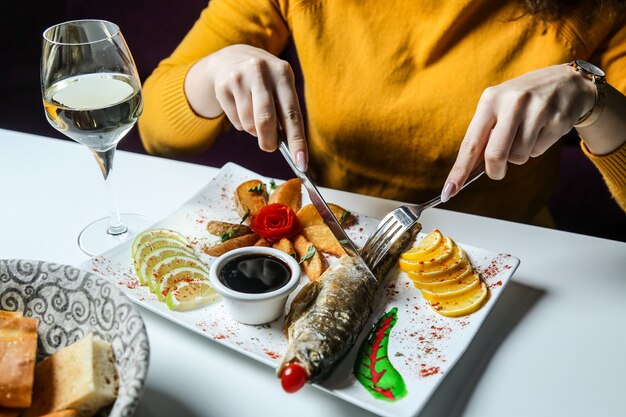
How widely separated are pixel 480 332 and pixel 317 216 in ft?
1.29

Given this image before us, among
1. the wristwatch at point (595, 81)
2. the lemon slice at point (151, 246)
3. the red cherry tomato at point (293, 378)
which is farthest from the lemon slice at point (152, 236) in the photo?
the wristwatch at point (595, 81)

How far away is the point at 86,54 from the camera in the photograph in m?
0.95

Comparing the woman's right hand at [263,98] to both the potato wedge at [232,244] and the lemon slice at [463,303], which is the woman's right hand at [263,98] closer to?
the potato wedge at [232,244]

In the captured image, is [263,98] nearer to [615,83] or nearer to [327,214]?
[327,214]

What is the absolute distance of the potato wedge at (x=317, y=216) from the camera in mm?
1174

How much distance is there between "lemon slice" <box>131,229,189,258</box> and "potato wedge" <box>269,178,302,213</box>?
20cm

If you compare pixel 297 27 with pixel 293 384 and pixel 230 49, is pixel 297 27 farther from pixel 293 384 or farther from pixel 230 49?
pixel 293 384

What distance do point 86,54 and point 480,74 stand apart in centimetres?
82

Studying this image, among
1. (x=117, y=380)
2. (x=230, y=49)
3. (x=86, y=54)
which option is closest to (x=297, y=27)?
(x=230, y=49)

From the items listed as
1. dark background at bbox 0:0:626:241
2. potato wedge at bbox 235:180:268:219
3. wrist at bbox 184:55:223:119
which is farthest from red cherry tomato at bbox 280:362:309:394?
dark background at bbox 0:0:626:241

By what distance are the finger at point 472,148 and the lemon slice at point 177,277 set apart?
0.41m

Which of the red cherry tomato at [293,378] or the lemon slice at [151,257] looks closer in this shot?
the red cherry tomato at [293,378]

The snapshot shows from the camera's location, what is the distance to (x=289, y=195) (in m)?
1.23

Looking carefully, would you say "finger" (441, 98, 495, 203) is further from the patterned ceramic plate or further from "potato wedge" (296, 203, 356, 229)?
the patterned ceramic plate
